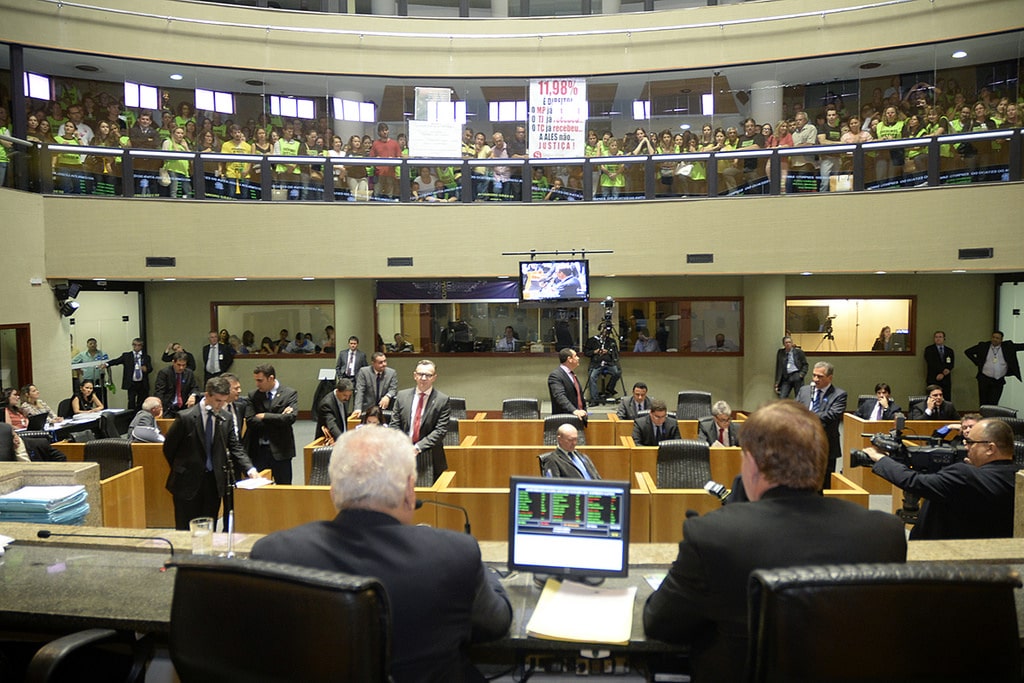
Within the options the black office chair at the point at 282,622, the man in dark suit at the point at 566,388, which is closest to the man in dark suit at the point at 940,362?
the man in dark suit at the point at 566,388

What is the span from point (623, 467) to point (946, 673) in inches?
246

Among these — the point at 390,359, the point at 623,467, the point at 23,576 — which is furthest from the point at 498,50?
the point at 23,576

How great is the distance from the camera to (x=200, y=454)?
616cm

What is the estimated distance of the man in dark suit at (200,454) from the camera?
6.08m

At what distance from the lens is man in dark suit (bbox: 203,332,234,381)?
1352 cm

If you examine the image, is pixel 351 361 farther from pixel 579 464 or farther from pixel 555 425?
pixel 579 464

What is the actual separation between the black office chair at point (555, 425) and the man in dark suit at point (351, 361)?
4.19 m

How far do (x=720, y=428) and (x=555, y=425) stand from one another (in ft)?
6.05

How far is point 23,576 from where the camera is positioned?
289cm

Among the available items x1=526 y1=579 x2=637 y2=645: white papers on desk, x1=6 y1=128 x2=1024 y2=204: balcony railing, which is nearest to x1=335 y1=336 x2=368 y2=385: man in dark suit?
x1=6 y1=128 x2=1024 y2=204: balcony railing

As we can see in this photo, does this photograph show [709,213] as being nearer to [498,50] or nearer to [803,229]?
[803,229]

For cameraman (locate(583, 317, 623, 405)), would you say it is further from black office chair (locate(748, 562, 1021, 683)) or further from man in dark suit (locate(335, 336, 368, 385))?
black office chair (locate(748, 562, 1021, 683))

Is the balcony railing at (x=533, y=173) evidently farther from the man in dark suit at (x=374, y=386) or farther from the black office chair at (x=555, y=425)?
the black office chair at (x=555, y=425)

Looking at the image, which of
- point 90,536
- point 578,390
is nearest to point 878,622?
point 90,536
